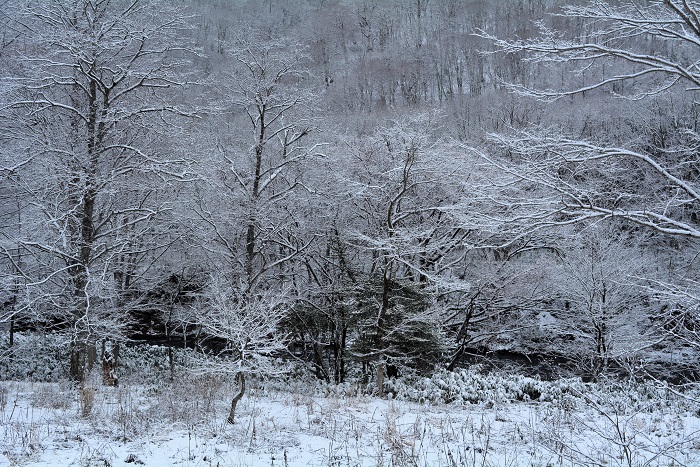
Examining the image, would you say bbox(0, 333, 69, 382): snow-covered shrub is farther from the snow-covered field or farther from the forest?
the snow-covered field

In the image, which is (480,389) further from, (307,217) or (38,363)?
(38,363)

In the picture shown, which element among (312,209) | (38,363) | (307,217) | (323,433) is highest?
(312,209)

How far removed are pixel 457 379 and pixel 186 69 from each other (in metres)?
9.67

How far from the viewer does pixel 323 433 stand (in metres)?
5.91

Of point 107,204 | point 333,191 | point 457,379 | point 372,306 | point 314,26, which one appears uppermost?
point 314,26

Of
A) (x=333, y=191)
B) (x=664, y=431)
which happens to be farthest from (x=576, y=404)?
(x=333, y=191)

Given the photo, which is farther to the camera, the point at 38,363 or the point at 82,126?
the point at 38,363

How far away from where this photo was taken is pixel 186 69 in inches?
440

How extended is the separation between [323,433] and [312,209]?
33.5 ft

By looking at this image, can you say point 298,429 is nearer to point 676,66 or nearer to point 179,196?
point 676,66

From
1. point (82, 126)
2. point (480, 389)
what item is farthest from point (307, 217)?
point (480, 389)

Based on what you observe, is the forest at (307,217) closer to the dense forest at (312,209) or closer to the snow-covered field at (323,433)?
the dense forest at (312,209)

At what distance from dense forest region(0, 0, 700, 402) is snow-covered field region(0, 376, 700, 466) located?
87 centimetres

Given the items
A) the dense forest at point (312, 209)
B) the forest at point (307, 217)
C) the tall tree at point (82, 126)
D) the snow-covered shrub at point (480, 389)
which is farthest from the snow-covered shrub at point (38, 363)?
the snow-covered shrub at point (480, 389)
